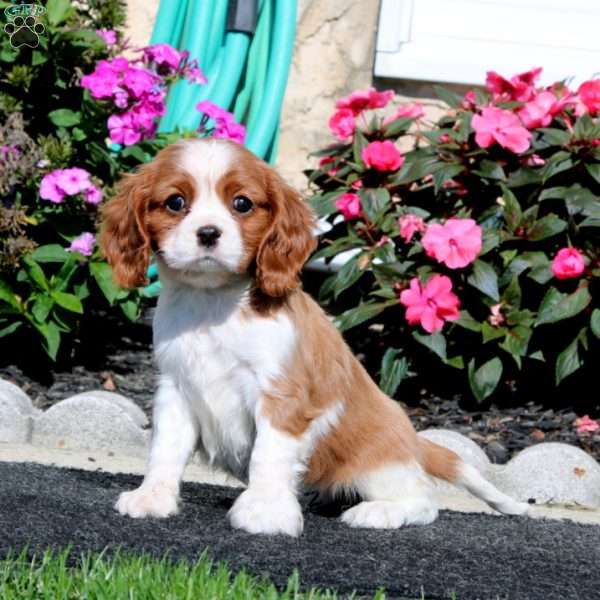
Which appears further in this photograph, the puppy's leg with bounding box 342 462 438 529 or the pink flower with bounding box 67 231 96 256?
the pink flower with bounding box 67 231 96 256

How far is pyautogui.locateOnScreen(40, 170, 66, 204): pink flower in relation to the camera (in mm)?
6199

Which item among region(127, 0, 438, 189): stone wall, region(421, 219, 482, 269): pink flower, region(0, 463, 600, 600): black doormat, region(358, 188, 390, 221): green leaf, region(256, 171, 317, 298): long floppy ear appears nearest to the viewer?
region(0, 463, 600, 600): black doormat

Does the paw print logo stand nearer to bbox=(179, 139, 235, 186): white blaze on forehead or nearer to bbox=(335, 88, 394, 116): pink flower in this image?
bbox=(335, 88, 394, 116): pink flower

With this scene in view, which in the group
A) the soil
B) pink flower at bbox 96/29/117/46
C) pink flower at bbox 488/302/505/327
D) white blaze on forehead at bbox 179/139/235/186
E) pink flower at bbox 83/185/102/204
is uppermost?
pink flower at bbox 96/29/117/46

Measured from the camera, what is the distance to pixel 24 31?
646 centimetres

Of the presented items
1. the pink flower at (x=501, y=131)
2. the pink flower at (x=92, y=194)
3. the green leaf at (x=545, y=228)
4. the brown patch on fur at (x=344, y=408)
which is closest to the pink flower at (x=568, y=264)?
the green leaf at (x=545, y=228)

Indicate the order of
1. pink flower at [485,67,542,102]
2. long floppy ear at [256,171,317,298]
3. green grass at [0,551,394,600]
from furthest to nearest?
pink flower at [485,67,542,102] → long floppy ear at [256,171,317,298] → green grass at [0,551,394,600]

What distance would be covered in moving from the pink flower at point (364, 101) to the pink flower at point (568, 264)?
1404 millimetres

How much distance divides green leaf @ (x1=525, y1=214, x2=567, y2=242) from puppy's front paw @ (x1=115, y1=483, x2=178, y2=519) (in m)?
2.84

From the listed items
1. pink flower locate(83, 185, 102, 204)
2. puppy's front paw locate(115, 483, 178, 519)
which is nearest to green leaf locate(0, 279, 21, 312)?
pink flower locate(83, 185, 102, 204)

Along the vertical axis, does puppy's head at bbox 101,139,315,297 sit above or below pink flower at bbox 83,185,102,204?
above

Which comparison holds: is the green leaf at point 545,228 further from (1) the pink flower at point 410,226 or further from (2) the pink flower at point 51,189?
(2) the pink flower at point 51,189

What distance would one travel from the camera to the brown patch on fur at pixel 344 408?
4.16 metres

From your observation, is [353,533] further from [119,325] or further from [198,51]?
[198,51]
